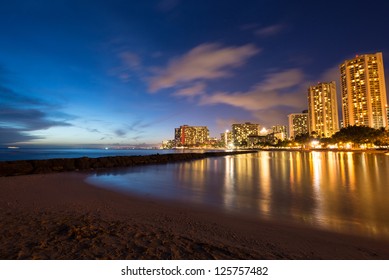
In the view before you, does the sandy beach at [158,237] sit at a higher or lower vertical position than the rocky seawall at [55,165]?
lower

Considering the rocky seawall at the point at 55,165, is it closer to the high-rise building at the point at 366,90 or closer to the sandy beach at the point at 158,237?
the sandy beach at the point at 158,237

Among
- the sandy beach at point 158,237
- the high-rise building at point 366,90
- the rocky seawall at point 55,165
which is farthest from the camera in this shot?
the high-rise building at point 366,90

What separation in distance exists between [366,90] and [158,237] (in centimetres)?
20528

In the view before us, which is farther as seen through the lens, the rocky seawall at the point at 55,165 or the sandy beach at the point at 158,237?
the rocky seawall at the point at 55,165

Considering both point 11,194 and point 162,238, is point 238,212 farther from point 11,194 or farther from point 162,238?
point 11,194

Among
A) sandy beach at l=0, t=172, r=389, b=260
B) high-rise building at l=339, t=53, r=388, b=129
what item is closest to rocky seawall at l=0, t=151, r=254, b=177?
sandy beach at l=0, t=172, r=389, b=260

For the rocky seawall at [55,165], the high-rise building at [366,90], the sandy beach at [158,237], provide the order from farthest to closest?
1. the high-rise building at [366,90]
2. the rocky seawall at [55,165]
3. the sandy beach at [158,237]

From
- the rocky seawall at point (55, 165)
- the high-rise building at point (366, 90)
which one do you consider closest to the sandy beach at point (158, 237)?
the rocky seawall at point (55, 165)

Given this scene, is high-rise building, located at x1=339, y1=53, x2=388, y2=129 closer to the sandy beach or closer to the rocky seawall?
the rocky seawall

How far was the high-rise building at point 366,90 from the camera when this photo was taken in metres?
153

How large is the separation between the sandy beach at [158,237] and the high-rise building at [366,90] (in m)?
193

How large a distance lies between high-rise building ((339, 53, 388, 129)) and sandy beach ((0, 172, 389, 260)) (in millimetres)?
192592
